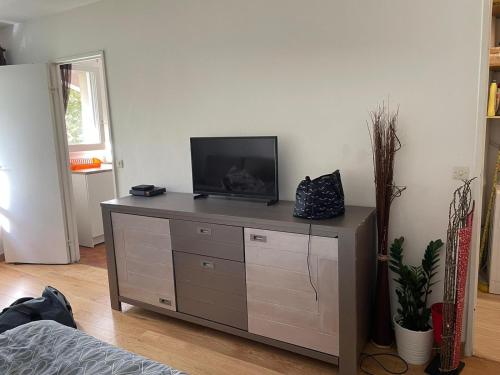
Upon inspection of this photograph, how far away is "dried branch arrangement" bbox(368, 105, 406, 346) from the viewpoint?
2.34 meters

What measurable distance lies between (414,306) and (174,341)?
1530mm

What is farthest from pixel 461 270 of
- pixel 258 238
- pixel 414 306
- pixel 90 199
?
pixel 90 199

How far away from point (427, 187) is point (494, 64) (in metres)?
1.01

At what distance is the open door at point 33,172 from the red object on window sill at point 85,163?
2.75 ft

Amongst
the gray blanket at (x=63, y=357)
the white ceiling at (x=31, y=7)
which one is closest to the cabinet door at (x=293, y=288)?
the gray blanket at (x=63, y=357)

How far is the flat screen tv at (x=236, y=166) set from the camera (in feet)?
8.76

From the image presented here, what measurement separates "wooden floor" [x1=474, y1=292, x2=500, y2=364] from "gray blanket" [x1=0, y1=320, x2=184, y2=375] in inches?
77.9

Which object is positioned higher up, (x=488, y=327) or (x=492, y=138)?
(x=492, y=138)

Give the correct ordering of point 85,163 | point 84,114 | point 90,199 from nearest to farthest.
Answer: point 90,199, point 85,163, point 84,114

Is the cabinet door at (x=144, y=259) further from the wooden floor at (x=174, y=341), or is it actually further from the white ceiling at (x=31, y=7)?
the white ceiling at (x=31, y=7)

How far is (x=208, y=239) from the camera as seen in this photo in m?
2.57

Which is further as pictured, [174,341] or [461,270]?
[174,341]

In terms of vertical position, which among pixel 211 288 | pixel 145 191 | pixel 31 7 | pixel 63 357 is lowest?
pixel 211 288

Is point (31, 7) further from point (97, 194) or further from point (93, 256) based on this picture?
point (93, 256)
